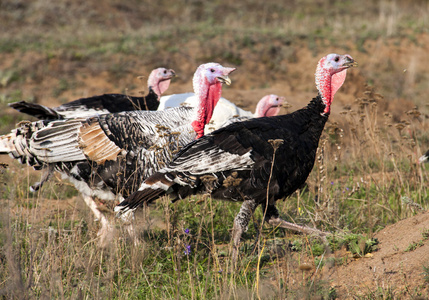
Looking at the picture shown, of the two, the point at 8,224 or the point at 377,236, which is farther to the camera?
the point at 377,236

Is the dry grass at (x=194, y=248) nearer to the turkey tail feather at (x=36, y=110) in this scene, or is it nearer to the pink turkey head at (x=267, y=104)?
the turkey tail feather at (x=36, y=110)

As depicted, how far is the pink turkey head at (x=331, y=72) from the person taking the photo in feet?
15.9

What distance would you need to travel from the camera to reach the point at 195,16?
69.3 ft

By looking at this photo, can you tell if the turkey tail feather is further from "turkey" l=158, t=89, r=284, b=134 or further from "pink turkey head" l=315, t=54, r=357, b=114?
"pink turkey head" l=315, t=54, r=357, b=114

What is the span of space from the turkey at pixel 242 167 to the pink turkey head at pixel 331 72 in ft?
1.98

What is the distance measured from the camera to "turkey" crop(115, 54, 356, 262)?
13.7ft

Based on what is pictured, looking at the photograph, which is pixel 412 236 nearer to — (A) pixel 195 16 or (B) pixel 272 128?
(B) pixel 272 128

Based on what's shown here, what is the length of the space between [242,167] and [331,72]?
144 cm

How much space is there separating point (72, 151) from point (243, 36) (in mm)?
10130

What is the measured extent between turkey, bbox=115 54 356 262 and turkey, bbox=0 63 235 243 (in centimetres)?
72

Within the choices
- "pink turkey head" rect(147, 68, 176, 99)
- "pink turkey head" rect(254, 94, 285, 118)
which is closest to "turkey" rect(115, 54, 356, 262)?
"pink turkey head" rect(254, 94, 285, 118)

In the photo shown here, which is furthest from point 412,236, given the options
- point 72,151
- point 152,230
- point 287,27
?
point 287,27

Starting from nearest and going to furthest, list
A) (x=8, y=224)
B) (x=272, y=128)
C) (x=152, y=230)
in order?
(x=8, y=224) → (x=272, y=128) → (x=152, y=230)

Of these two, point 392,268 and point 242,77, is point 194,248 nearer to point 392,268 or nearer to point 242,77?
point 392,268
